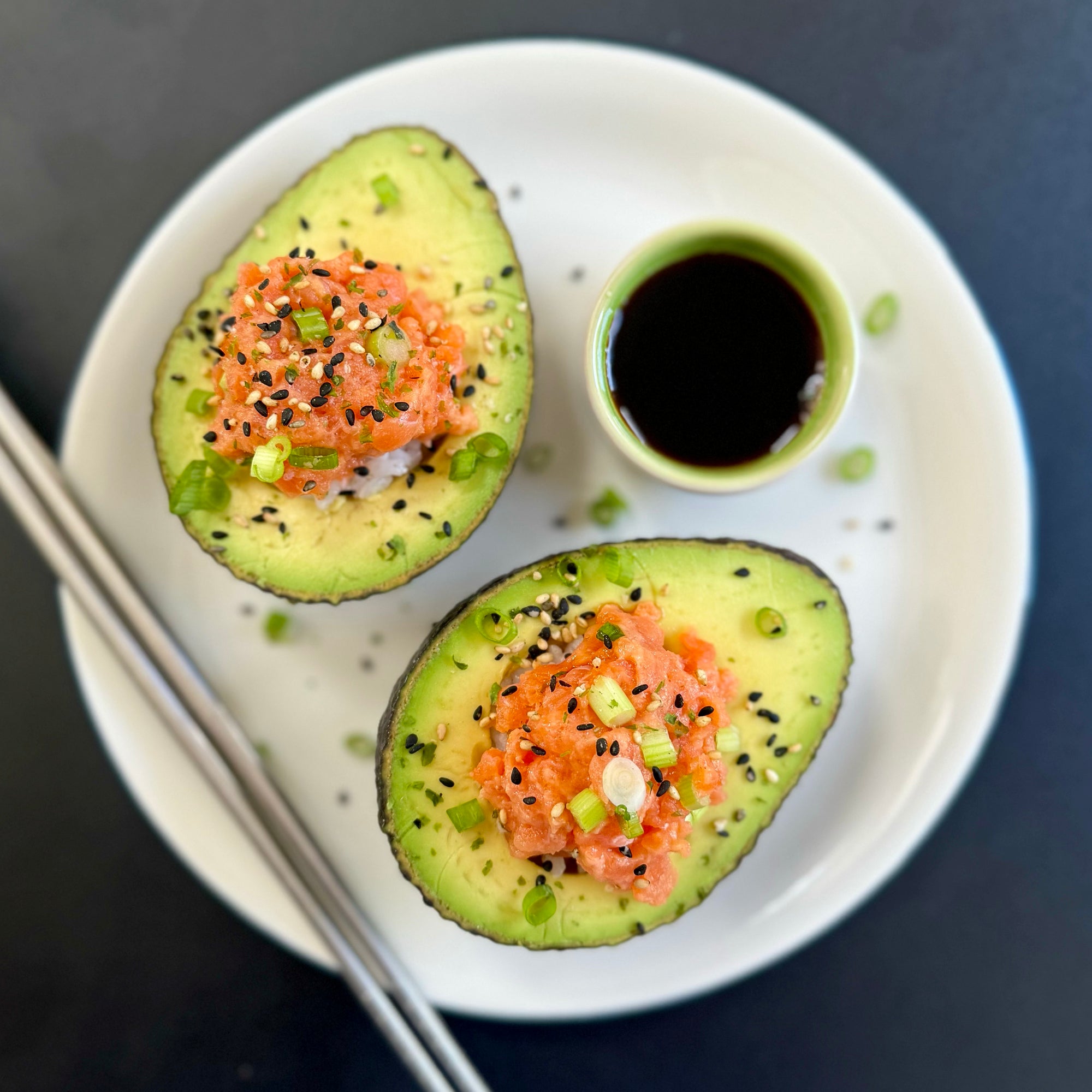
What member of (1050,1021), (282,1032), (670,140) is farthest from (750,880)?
(670,140)

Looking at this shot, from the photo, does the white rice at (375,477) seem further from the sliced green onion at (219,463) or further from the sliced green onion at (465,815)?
the sliced green onion at (465,815)

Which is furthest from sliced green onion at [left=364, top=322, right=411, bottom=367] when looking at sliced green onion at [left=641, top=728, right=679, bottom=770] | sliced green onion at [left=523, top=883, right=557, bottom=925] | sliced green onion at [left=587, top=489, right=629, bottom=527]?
sliced green onion at [left=523, top=883, right=557, bottom=925]

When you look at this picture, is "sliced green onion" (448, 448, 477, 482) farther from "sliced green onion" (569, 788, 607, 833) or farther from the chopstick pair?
the chopstick pair

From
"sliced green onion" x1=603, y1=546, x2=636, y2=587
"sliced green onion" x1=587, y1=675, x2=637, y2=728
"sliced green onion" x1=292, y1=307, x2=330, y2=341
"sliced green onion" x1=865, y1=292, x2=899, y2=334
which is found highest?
"sliced green onion" x1=292, y1=307, x2=330, y2=341

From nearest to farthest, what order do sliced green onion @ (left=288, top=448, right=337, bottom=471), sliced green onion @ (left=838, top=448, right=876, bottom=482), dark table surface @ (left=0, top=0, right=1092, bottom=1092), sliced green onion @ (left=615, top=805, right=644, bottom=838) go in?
sliced green onion @ (left=615, top=805, right=644, bottom=838) < sliced green onion @ (left=288, top=448, right=337, bottom=471) < sliced green onion @ (left=838, top=448, right=876, bottom=482) < dark table surface @ (left=0, top=0, right=1092, bottom=1092)

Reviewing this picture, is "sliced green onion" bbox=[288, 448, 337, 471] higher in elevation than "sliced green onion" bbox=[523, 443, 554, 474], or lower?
higher

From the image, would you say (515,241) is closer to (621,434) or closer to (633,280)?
(633,280)
